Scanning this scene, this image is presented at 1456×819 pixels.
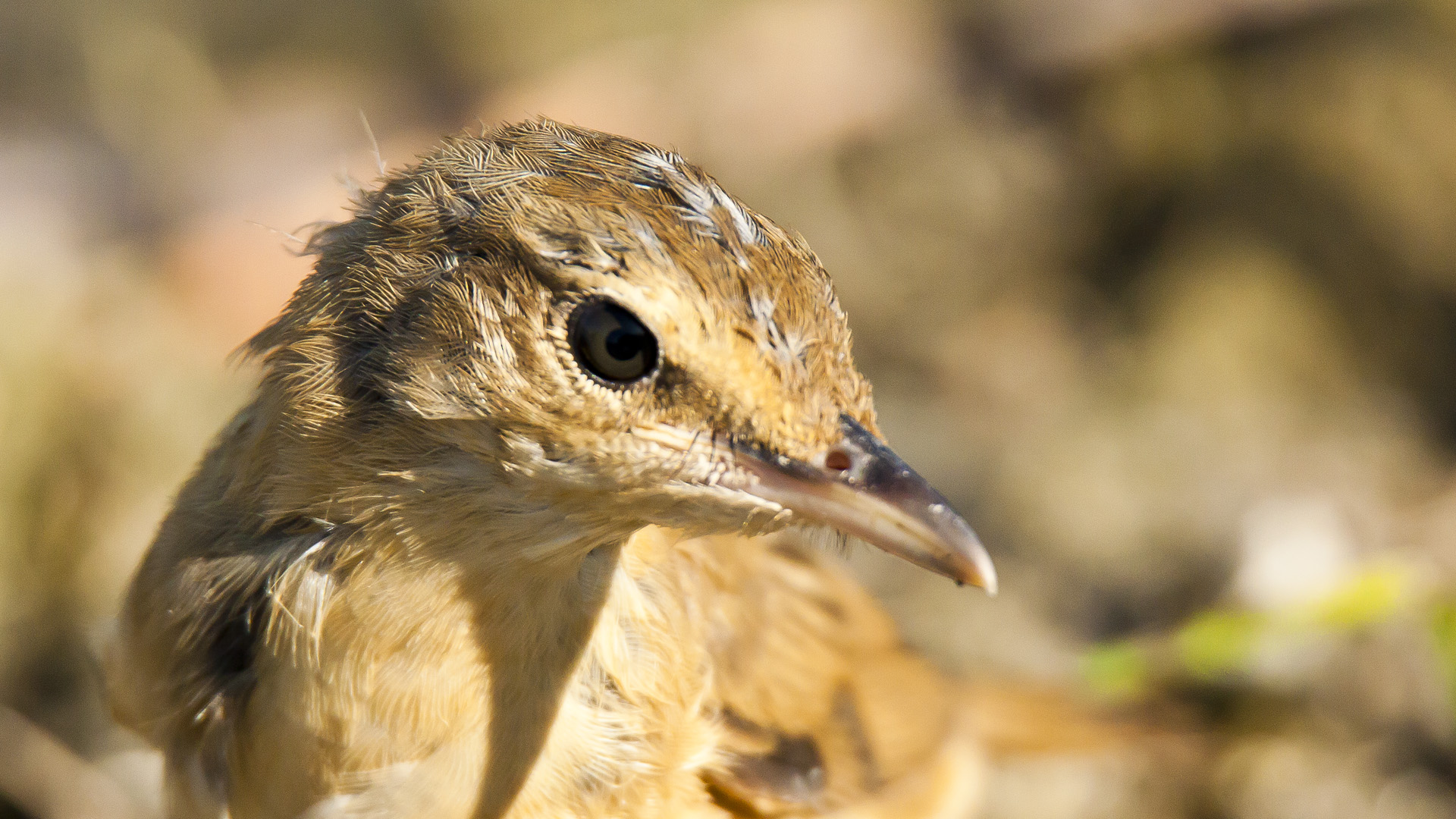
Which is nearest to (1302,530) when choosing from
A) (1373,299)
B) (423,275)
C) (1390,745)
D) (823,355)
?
(1390,745)

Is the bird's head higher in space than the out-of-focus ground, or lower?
lower

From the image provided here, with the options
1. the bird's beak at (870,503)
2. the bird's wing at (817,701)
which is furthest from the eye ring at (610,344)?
the bird's wing at (817,701)

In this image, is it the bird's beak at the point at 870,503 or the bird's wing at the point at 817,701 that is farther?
the bird's wing at the point at 817,701

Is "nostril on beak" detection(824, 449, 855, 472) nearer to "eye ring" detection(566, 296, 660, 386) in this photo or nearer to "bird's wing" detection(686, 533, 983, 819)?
"eye ring" detection(566, 296, 660, 386)

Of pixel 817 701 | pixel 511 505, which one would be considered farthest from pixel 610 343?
pixel 817 701

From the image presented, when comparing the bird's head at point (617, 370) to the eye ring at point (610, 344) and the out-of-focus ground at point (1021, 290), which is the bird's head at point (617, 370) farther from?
the out-of-focus ground at point (1021, 290)

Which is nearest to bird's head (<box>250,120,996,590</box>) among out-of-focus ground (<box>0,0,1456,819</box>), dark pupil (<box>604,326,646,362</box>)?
dark pupil (<box>604,326,646,362</box>)

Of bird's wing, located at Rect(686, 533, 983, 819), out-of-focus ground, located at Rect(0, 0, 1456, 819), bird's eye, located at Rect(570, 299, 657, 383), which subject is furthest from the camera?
out-of-focus ground, located at Rect(0, 0, 1456, 819)
